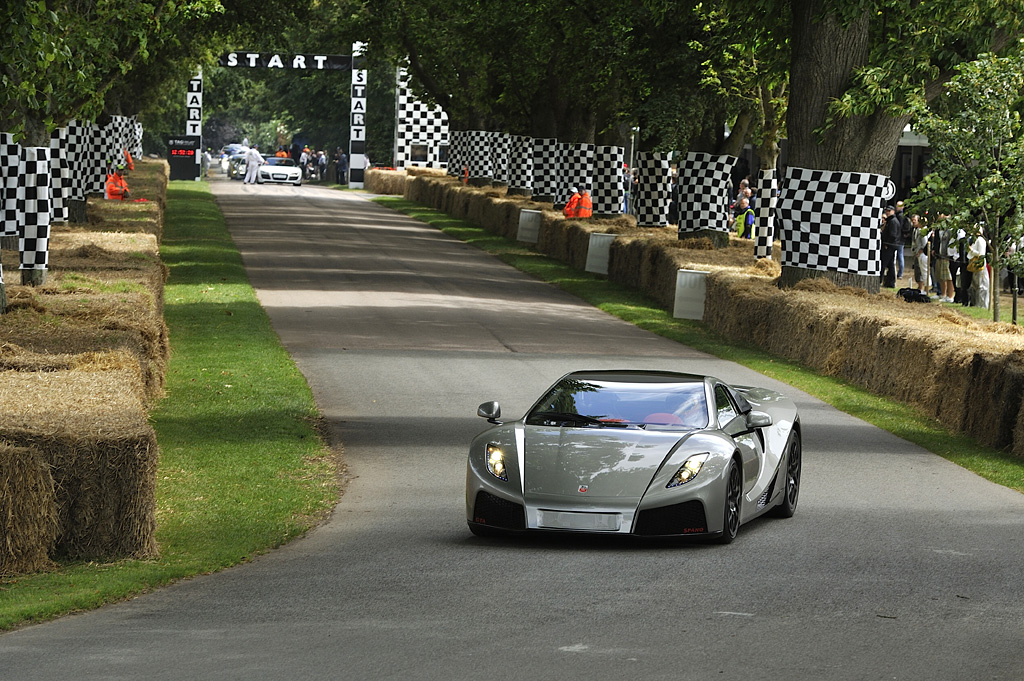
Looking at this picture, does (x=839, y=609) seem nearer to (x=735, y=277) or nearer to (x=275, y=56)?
(x=735, y=277)

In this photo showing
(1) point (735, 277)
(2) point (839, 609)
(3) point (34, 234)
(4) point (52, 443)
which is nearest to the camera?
(2) point (839, 609)

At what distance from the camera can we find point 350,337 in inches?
860

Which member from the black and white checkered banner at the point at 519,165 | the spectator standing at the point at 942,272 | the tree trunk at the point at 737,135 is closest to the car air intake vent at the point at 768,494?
the spectator standing at the point at 942,272

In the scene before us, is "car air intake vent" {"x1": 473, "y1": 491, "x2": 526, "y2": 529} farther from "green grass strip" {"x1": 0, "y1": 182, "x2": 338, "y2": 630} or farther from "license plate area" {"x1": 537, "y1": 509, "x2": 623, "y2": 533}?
"green grass strip" {"x1": 0, "y1": 182, "x2": 338, "y2": 630}

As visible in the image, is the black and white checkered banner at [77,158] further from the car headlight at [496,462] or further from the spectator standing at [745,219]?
the car headlight at [496,462]

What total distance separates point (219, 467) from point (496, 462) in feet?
11.8

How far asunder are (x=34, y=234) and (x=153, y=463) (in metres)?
11.7

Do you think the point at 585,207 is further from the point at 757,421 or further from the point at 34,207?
the point at 757,421

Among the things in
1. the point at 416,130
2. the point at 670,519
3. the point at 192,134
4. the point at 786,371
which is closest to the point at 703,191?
the point at 786,371

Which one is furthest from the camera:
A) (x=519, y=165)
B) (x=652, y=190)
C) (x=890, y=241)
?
(x=519, y=165)

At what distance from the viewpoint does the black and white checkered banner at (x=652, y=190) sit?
36.7 m

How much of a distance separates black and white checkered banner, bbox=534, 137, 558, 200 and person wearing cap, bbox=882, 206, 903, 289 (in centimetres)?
1363

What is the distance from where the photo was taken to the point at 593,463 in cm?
979

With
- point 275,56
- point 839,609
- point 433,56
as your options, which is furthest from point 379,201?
point 839,609
